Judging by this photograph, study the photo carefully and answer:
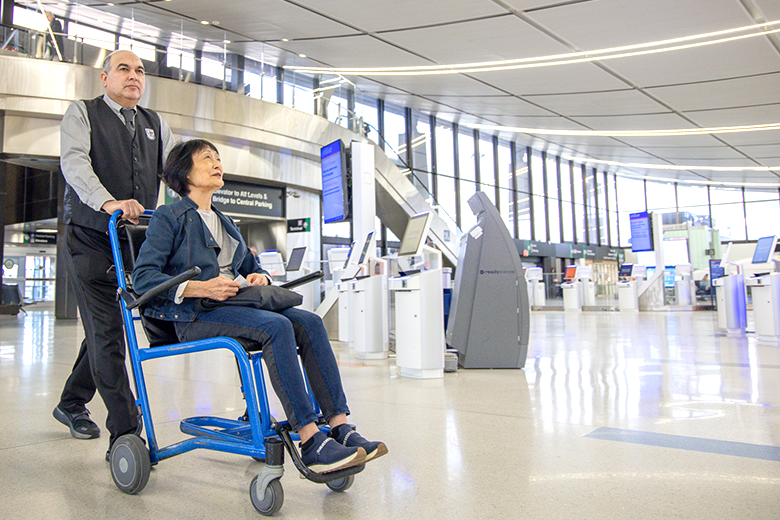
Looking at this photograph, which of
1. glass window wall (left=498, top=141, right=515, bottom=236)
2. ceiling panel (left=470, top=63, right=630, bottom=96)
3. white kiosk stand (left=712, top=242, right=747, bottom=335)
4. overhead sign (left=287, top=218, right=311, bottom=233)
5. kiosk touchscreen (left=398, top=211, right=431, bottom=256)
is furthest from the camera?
glass window wall (left=498, top=141, right=515, bottom=236)

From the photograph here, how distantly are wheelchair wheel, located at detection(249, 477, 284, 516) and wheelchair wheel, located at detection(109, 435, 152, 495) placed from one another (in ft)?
1.28

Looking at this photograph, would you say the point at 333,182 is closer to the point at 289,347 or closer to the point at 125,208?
the point at 125,208

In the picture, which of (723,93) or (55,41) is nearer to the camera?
(55,41)

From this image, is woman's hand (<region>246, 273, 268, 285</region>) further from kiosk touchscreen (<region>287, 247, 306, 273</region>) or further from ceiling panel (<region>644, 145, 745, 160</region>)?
ceiling panel (<region>644, 145, 745, 160</region>)

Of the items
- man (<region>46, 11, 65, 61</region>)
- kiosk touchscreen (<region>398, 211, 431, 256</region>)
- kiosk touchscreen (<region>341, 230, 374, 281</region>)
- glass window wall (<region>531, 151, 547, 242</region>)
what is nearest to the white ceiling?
man (<region>46, 11, 65, 61</region>)

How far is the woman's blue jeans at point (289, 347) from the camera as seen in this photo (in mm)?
1604

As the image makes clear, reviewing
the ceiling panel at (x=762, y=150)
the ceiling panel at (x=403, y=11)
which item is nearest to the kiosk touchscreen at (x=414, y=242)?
the ceiling panel at (x=403, y=11)

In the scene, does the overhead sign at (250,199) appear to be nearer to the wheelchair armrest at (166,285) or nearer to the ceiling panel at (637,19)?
the ceiling panel at (637,19)

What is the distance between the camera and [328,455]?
1545 mm

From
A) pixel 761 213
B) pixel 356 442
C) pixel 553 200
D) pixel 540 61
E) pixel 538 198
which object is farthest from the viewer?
pixel 761 213

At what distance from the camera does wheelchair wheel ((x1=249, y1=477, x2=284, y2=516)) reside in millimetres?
1518

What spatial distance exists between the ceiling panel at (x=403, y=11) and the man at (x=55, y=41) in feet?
13.1

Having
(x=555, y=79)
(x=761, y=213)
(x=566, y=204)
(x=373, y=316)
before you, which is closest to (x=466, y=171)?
(x=566, y=204)

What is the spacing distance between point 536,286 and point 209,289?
16.4 meters
